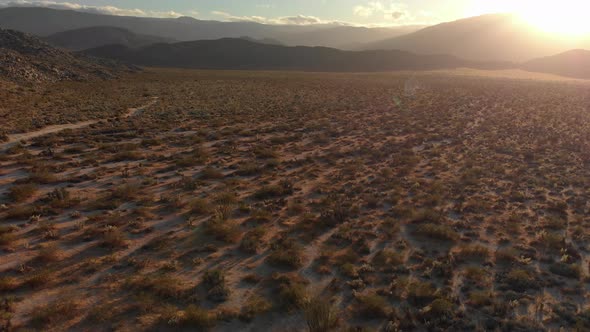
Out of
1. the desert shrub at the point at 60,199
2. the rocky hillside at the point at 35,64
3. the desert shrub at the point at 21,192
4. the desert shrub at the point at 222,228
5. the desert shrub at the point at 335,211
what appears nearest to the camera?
the desert shrub at the point at 222,228

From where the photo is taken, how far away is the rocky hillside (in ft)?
190

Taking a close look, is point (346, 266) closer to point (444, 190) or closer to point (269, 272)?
point (269, 272)

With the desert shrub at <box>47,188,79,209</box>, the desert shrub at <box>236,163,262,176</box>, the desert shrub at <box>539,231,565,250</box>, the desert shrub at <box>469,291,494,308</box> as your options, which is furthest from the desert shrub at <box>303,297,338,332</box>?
the desert shrub at <box>236,163,262,176</box>

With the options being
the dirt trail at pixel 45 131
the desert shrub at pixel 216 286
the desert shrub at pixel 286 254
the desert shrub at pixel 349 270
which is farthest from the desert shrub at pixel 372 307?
the dirt trail at pixel 45 131

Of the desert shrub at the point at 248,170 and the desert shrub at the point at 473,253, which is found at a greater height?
the desert shrub at the point at 248,170

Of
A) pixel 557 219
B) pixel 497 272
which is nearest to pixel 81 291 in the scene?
pixel 497 272

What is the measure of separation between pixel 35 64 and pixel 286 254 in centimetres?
7741

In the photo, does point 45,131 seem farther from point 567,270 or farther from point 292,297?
point 567,270

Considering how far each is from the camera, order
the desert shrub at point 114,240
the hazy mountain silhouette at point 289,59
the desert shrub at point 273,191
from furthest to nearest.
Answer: the hazy mountain silhouette at point 289,59 < the desert shrub at point 273,191 < the desert shrub at point 114,240

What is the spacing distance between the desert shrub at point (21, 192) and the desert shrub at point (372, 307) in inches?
485

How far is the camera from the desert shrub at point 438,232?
1150cm

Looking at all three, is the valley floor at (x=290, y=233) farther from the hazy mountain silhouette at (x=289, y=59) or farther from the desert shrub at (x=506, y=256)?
the hazy mountain silhouette at (x=289, y=59)

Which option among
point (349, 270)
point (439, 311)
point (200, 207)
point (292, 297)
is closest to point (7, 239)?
point (200, 207)

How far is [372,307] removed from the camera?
7980 mm
